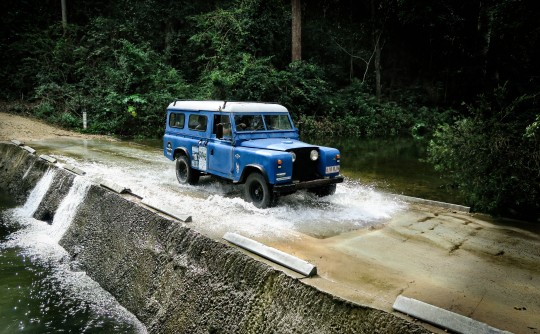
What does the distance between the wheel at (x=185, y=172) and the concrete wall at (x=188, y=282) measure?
2.10m

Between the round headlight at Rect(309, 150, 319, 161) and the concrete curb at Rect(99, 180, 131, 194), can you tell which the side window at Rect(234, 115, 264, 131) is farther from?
the concrete curb at Rect(99, 180, 131, 194)

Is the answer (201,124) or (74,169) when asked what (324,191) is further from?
(74,169)

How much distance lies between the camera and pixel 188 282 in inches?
243

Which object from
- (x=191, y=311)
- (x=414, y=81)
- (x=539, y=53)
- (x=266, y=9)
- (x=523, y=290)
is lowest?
(x=191, y=311)

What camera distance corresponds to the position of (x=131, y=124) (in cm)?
2166

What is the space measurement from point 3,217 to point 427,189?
40.9 feet

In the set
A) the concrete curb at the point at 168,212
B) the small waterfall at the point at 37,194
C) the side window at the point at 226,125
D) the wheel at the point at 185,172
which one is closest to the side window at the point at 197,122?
the side window at the point at 226,125

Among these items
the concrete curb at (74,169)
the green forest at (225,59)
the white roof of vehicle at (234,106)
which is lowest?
the concrete curb at (74,169)

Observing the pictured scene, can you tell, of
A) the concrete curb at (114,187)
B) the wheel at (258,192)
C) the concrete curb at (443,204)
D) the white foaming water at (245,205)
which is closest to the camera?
the white foaming water at (245,205)

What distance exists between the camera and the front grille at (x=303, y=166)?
26.9 ft

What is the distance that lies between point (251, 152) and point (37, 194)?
7.91 m

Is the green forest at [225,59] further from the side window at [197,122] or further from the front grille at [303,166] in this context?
the side window at [197,122]

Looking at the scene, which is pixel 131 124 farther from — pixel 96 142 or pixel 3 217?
pixel 3 217

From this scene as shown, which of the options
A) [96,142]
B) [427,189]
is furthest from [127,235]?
[96,142]
